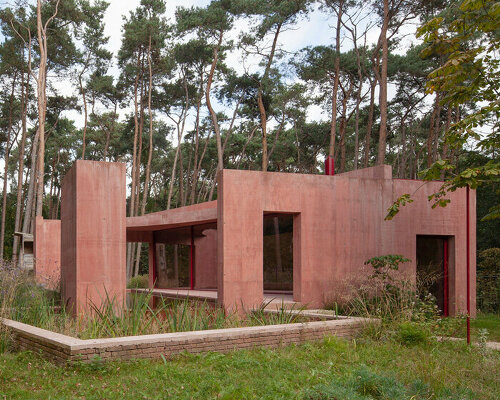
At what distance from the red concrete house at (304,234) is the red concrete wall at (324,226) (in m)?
0.02

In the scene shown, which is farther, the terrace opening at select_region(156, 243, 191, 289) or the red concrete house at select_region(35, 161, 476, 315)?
the terrace opening at select_region(156, 243, 191, 289)

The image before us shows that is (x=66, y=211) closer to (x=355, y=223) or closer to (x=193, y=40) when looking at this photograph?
(x=355, y=223)

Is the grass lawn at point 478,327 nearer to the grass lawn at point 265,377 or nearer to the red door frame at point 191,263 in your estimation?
the grass lawn at point 265,377

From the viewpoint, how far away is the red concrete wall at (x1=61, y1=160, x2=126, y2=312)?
31.1 ft

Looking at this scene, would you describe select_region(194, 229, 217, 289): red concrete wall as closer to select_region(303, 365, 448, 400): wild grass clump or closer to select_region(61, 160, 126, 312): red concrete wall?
select_region(61, 160, 126, 312): red concrete wall

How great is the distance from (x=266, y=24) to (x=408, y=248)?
13.4 metres

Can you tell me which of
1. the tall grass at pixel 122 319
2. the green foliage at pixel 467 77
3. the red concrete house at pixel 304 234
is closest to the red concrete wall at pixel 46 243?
the red concrete house at pixel 304 234

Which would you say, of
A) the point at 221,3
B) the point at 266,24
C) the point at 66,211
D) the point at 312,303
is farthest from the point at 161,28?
the point at 312,303

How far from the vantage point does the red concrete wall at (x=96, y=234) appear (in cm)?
949

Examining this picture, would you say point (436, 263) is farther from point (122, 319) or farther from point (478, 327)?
point (122, 319)

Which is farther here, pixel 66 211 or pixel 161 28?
pixel 161 28

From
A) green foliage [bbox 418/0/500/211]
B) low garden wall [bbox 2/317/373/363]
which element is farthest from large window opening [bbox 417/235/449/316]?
low garden wall [bbox 2/317/373/363]

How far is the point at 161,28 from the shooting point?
2527cm

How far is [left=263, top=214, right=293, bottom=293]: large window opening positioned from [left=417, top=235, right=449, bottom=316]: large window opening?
3.15 metres
